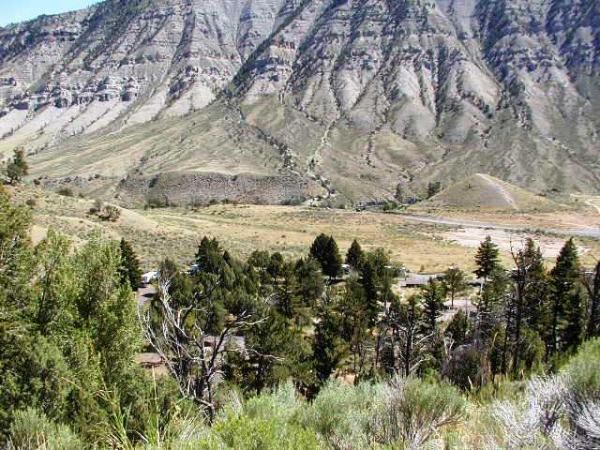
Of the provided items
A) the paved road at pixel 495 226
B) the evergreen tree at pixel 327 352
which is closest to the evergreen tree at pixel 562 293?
the evergreen tree at pixel 327 352

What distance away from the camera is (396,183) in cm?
18462

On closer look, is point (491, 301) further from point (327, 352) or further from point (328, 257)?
point (328, 257)

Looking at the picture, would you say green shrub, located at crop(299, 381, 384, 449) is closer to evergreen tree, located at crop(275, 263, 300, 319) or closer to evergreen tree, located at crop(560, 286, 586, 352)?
evergreen tree, located at crop(560, 286, 586, 352)

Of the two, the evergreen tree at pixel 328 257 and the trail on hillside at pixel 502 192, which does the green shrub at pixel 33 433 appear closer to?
the evergreen tree at pixel 328 257

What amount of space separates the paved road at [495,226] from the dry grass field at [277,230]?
3.14 m

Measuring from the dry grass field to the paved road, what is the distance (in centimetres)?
314

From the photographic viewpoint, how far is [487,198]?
133500 millimetres

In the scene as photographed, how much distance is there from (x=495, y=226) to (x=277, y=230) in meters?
45.6

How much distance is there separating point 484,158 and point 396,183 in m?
38.1

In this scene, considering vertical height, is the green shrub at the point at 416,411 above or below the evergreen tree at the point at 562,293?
above

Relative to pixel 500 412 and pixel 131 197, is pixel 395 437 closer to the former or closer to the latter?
pixel 500 412

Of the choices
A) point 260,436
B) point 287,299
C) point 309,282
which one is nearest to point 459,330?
point 287,299

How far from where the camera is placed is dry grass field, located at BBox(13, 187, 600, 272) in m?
67.9

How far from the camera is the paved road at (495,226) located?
9919 centimetres
